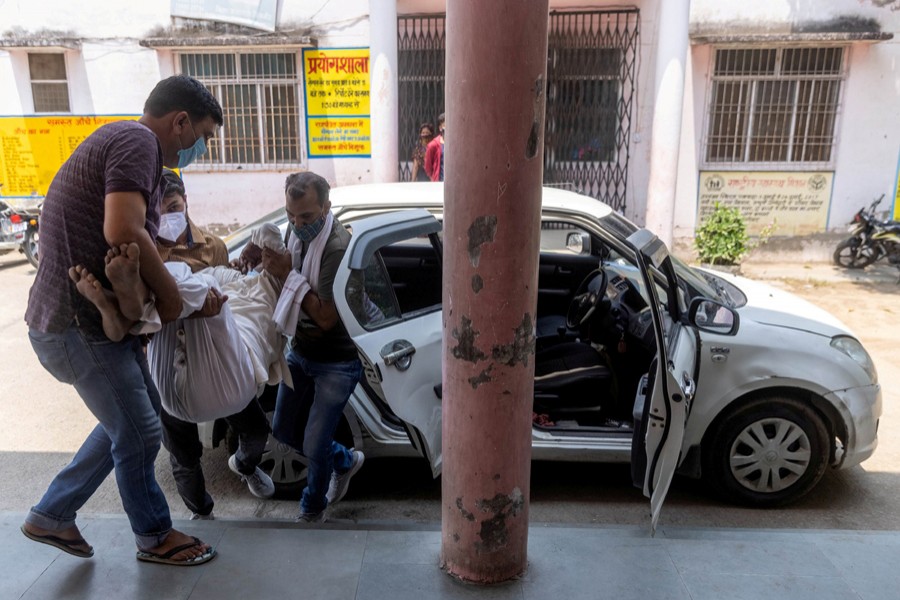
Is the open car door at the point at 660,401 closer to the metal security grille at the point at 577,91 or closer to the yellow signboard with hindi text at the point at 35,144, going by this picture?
the metal security grille at the point at 577,91

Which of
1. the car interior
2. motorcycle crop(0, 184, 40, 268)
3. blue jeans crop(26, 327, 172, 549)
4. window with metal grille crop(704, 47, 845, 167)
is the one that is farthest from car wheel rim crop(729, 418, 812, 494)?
motorcycle crop(0, 184, 40, 268)

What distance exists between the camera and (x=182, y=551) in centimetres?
279

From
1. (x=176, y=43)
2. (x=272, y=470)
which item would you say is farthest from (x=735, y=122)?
(x=272, y=470)

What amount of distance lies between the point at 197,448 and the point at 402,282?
1.84 meters

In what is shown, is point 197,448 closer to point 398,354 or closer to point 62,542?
point 62,542

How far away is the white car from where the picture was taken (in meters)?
3.22

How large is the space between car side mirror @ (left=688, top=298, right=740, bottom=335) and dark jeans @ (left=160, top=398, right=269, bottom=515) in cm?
213

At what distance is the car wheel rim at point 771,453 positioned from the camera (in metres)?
3.57

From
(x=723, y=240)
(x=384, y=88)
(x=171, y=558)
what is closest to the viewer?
(x=171, y=558)

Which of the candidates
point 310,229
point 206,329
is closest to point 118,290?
point 206,329

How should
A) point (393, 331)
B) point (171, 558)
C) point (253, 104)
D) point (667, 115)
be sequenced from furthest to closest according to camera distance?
1. point (253, 104)
2. point (667, 115)
3. point (393, 331)
4. point (171, 558)

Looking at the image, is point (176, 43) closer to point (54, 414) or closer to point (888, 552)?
point (54, 414)

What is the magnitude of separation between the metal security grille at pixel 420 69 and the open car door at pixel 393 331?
692 centimetres

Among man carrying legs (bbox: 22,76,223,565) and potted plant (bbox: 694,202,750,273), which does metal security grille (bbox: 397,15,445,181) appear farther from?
man carrying legs (bbox: 22,76,223,565)
